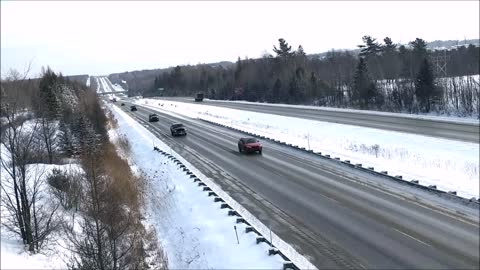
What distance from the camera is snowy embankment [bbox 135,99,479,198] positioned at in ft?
71.5

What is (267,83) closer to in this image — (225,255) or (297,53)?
(297,53)

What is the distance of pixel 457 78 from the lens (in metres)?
55.9

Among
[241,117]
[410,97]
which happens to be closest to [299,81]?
[241,117]

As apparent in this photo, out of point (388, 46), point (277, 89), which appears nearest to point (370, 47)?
point (388, 46)

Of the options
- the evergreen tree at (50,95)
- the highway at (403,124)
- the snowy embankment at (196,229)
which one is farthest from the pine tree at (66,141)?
the highway at (403,124)

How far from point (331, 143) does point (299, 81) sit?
44.1m

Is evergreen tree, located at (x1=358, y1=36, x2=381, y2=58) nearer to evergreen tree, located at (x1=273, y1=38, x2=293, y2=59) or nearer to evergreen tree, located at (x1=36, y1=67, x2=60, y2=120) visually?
evergreen tree, located at (x1=273, y1=38, x2=293, y2=59)

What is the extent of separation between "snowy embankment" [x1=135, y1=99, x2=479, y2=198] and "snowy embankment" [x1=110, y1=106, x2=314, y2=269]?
913 centimetres

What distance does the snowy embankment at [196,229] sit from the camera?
15.4 m

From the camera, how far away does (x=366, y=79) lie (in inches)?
2454

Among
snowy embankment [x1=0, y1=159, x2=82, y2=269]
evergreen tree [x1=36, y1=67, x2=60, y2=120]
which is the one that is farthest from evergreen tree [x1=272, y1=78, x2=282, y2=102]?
snowy embankment [x1=0, y1=159, x2=82, y2=269]

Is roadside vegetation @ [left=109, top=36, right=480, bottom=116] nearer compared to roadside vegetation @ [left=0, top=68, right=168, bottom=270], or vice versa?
roadside vegetation @ [left=0, top=68, right=168, bottom=270]

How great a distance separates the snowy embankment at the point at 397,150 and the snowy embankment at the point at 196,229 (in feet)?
29.9

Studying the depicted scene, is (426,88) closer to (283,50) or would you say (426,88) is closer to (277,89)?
(277,89)
